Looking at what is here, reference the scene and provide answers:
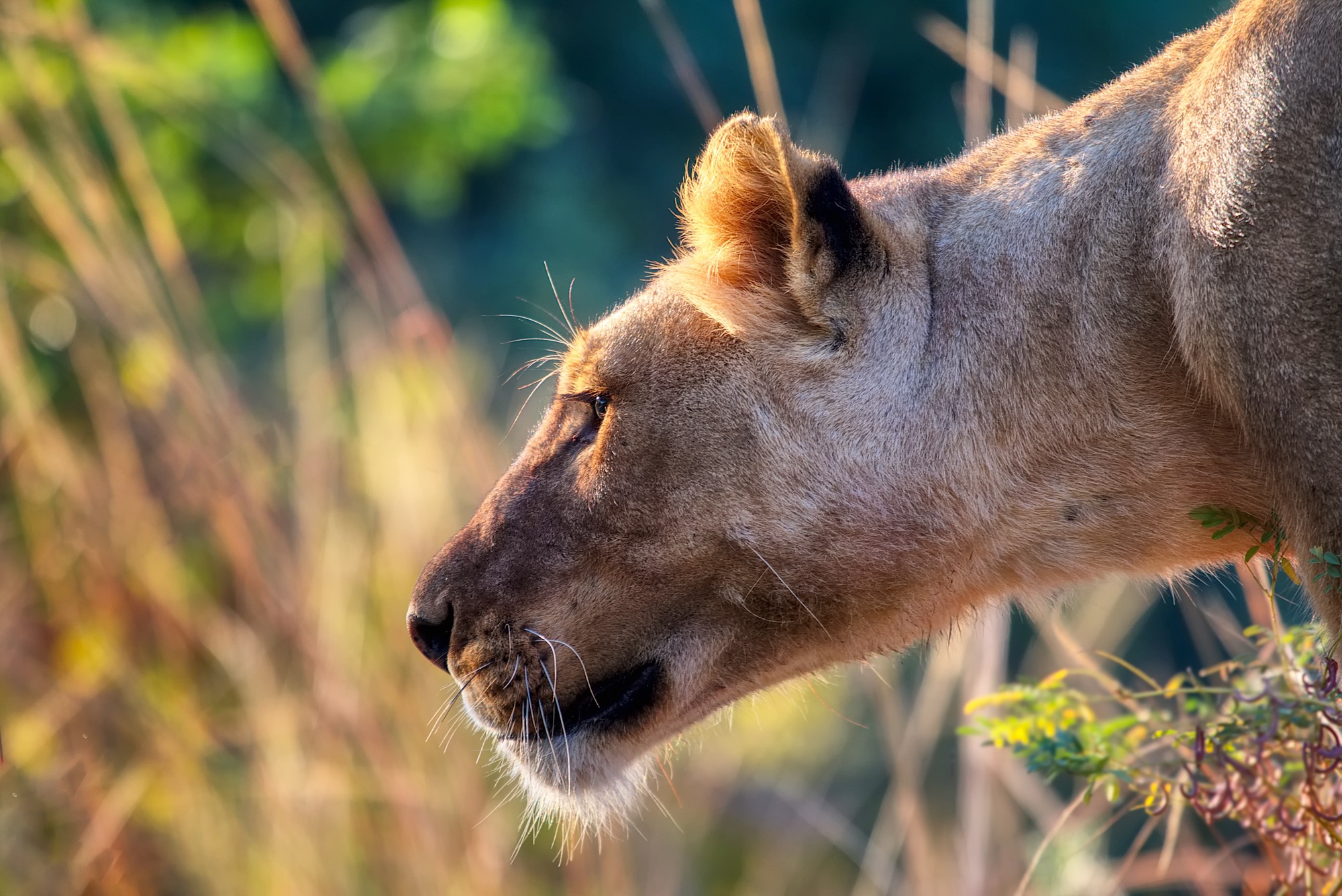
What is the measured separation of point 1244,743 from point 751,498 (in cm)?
83

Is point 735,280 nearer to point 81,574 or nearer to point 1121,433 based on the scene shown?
point 1121,433

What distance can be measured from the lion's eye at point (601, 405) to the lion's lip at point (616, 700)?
45 cm

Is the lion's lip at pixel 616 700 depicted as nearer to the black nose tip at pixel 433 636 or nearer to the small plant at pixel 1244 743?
the black nose tip at pixel 433 636

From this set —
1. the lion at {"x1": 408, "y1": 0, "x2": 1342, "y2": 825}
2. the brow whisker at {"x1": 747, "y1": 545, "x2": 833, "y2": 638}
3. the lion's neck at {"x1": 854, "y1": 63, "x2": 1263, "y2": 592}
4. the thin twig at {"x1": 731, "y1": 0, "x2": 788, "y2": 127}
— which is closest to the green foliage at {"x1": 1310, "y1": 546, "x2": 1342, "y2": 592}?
the lion at {"x1": 408, "y1": 0, "x2": 1342, "y2": 825}

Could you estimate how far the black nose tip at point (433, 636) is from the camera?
2.45 metres

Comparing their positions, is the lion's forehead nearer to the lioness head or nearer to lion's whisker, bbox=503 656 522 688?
the lioness head

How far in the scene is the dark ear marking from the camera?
83.1 inches

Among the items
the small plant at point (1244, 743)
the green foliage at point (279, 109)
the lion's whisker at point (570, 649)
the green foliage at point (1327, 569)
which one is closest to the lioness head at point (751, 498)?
the lion's whisker at point (570, 649)

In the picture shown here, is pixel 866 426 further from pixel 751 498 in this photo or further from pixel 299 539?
pixel 299 539

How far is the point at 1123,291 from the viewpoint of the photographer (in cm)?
196

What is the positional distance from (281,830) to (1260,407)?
3.30 metres

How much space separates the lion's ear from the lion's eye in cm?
25

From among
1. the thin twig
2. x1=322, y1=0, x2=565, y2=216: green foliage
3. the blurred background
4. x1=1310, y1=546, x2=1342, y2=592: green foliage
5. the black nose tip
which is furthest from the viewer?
x1=322, y1=0, x2=565, y2=216: green foliage

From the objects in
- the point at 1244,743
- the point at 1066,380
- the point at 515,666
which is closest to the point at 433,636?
the point at 515,666
